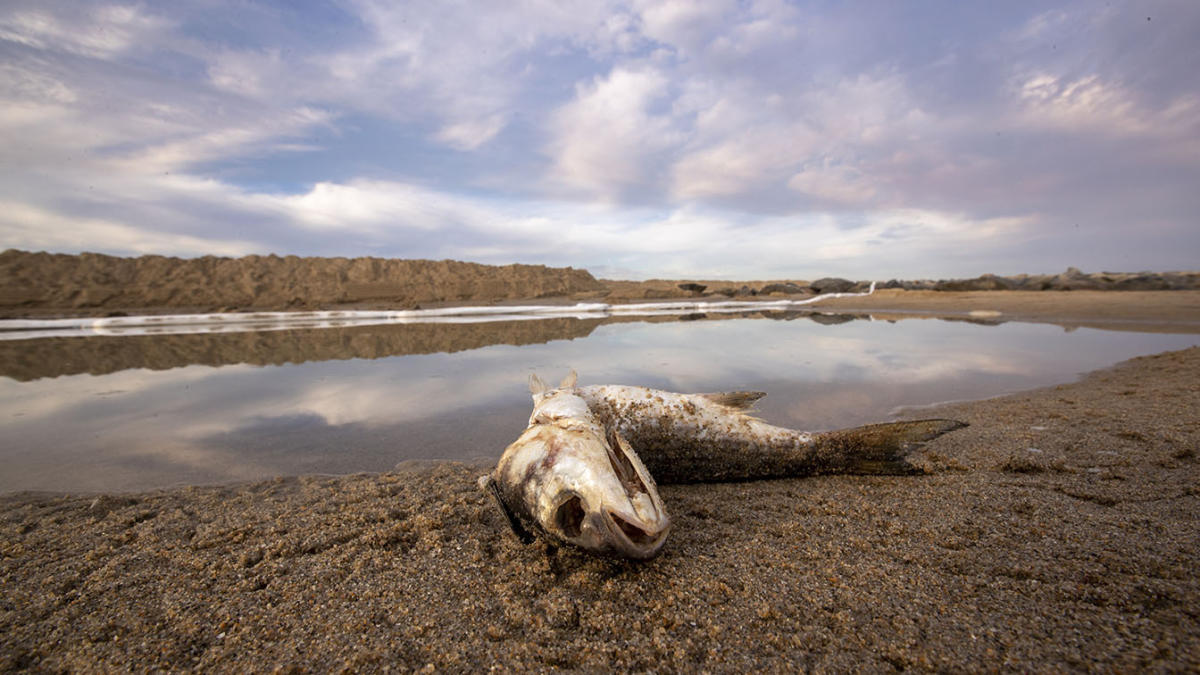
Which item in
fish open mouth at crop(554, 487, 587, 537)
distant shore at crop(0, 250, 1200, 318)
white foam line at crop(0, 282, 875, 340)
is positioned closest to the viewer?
fish open mouth at crop(554, 487, 587, 537)

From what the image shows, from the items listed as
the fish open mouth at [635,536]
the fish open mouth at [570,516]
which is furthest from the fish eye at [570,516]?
the fish open mouth at [635,536]

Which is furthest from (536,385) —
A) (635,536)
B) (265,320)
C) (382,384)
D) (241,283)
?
(241,283)

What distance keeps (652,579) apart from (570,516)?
0.45 metres

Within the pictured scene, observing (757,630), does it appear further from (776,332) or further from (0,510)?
(776,332)

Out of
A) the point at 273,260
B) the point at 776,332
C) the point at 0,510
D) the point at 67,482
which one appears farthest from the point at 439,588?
the point at 273,260

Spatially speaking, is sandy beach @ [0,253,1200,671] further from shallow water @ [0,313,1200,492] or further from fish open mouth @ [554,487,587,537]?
shallow water @ [0,313,1200,492]

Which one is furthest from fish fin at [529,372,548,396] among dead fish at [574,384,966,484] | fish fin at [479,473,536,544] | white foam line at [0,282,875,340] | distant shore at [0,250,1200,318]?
distant shore at [0,250,1200,318]

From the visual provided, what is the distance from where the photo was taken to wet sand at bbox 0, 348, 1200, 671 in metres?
1.64

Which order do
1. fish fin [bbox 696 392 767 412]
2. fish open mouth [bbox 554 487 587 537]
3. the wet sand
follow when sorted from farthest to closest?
fish fin [bbox 696 392 767 412], fish open mouth [bbox 554 487 587 537], the wet sand

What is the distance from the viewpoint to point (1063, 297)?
19.4 m

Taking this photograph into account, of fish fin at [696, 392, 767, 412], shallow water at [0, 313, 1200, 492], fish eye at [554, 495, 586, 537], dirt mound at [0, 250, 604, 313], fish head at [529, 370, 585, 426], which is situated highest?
dirt mound at [0, 250, 604, 313]

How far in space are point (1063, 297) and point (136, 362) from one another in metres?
29.3

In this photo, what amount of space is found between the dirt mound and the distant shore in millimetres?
34

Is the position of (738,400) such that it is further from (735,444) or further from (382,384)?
(382,384)
